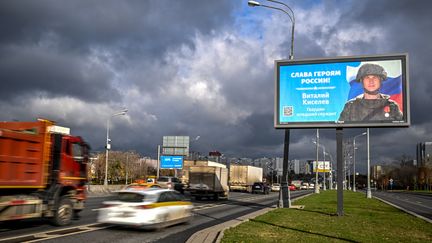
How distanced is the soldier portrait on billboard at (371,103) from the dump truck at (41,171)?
463 inches

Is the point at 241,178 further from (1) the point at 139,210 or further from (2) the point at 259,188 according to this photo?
(1) the point at 139,210

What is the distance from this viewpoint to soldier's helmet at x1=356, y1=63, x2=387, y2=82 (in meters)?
20.4

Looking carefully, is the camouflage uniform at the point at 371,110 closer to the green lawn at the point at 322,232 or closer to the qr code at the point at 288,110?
the qr code at the point at 288,110

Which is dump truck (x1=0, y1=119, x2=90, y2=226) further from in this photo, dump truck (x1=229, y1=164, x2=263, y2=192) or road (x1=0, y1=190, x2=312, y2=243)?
dump truck (x1=229, y1=164, x2=263, y2=192)

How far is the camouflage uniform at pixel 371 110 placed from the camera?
789 inches

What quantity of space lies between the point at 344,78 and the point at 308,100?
1.92 m

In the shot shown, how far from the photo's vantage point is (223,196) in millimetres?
37219

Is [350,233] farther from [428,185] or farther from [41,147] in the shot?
[428,185]

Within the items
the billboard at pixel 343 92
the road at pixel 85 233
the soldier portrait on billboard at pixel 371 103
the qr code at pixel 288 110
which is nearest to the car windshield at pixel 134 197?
the road at pixel 85 233

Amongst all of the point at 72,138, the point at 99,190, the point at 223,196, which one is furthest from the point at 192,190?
the point at 72,138

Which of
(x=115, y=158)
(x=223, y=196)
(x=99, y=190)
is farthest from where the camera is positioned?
(x=115, y=158)

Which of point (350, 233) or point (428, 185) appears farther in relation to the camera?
point (428, 185)

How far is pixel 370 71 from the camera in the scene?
2064 centimetres

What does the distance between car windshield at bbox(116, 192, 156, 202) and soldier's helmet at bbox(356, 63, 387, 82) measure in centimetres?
1165
